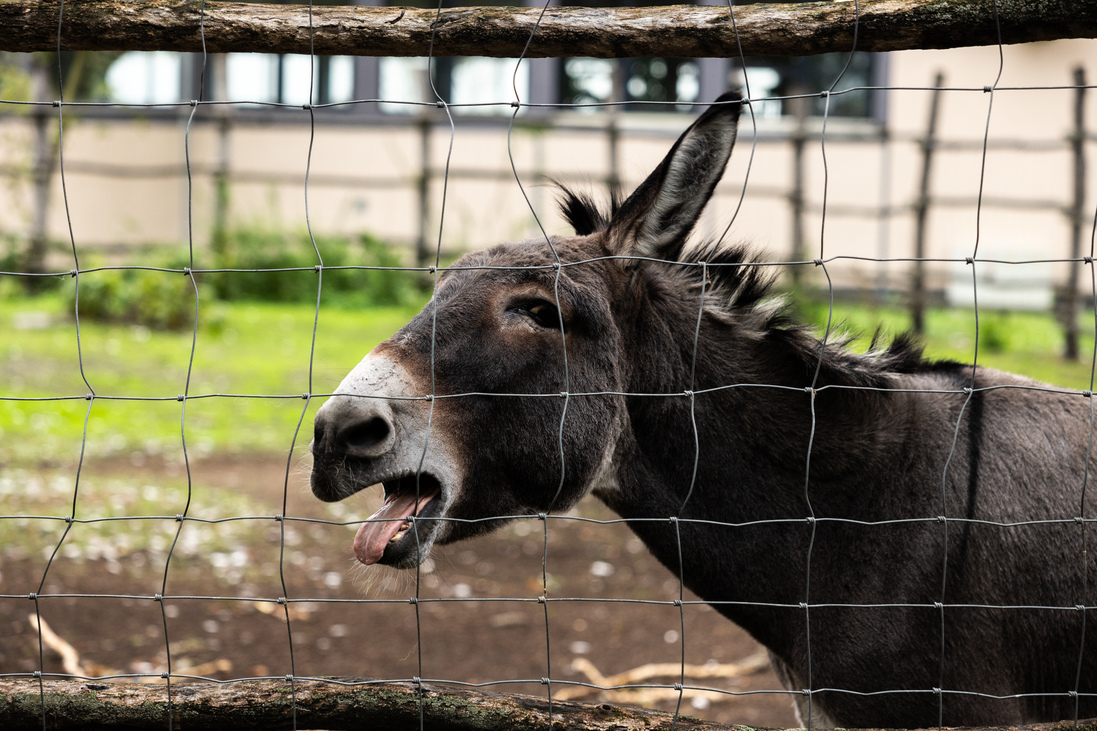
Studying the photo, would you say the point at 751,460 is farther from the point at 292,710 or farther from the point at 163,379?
the point at 163,379

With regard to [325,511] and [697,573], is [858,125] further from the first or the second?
[697,573]

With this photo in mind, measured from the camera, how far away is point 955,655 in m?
2.24

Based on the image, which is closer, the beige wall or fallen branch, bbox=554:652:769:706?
fallen branch, bbox=554:652:769:706

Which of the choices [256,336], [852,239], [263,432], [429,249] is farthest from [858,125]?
[263,432]

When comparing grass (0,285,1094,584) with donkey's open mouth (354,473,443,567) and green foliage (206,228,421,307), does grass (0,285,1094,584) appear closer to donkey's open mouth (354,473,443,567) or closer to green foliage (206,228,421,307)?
green foliage (206,228,421,307)

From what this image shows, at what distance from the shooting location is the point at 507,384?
234 centimetres

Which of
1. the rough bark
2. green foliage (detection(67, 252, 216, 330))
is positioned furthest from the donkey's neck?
green foliage (detection(67, 252, 216, 330))

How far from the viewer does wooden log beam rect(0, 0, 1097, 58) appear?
2131 millimetres

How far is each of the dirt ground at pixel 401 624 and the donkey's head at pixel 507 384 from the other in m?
1.65

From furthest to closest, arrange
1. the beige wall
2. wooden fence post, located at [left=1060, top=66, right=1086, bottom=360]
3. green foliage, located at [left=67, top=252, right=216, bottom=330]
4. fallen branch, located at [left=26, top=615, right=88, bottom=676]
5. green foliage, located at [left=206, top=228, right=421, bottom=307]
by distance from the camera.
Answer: green foliage, located at [left=206, top=228, right=421, bottom=307]
the beige wall
green foliage, located at [left=67, top=252, right=216, bottom=330]
wooden fence post, located at [left=1060, top=66, right=1086, bottom=360]
fallen branch, located at [left=26, top=615, right=88, bottom=676]

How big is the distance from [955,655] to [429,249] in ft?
42.0

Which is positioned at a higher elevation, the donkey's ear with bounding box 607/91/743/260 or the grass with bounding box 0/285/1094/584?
the donkey's ear with bounding box 607/91/743/260

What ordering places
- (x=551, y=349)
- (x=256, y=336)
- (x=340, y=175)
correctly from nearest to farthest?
1. (x=551, y=349)
2. (x=256, y=336)
3. (x=340, y=175)

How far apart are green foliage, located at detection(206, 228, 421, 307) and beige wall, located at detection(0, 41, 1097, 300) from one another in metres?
0.71
